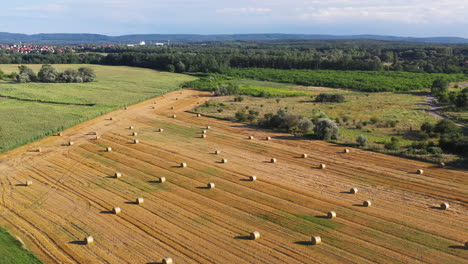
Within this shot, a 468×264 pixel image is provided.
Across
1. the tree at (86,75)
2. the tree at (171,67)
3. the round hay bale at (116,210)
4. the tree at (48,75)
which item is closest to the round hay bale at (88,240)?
the round hay bale at (116,210)

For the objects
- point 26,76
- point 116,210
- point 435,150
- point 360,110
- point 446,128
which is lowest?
point 116,210

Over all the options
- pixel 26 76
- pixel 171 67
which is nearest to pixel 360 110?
pixel 171 67

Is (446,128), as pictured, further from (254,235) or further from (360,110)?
(254,235)

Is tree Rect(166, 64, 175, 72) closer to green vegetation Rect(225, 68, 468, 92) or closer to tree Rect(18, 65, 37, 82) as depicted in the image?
green vegetation Rect(225, 68, 468, 92)

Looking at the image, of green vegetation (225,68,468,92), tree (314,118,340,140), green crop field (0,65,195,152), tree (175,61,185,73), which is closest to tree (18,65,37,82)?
green crop field (0,65,195,152)

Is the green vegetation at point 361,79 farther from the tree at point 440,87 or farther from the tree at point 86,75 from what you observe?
the tree at point 86,75


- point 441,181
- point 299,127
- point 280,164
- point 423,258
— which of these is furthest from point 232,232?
point 299,127
